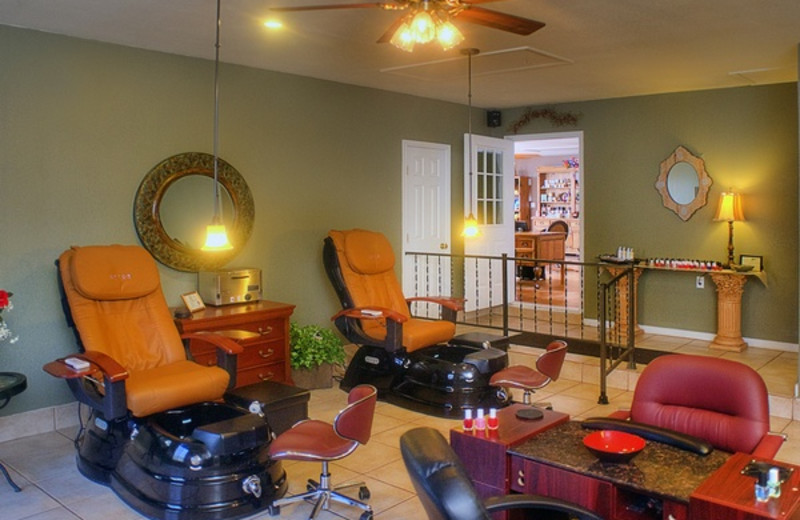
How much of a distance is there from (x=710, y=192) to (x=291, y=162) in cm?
417

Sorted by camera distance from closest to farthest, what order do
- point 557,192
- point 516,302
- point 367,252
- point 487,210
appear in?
point 367,252
point 487,210
point 516,302
point 557,192

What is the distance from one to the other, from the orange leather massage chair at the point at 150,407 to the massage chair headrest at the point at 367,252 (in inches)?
67.7

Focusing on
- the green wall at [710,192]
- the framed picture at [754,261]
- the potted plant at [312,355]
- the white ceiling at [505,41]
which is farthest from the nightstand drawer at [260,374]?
the framed picture at [754,261]

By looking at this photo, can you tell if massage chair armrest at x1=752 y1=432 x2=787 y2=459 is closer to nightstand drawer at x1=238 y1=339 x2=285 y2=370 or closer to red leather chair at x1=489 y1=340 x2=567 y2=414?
red leather chair at x1=489 y1=340 x2=567 y2=414

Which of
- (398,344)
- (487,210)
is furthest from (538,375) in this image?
(487,210)

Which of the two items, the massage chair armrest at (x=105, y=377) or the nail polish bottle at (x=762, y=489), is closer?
the nail polish bottle at (x=762, y=489)

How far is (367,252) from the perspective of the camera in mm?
5883

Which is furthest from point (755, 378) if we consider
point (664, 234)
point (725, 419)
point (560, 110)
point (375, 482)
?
point (560, 110)

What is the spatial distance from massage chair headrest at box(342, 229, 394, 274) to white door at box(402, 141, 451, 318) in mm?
1273

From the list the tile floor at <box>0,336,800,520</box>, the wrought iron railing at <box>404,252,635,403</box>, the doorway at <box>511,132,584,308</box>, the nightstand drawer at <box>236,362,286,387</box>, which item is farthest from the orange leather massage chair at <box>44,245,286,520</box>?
the doorway at <box>511,132,584,308</box>

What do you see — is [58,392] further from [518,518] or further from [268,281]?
[518,518]

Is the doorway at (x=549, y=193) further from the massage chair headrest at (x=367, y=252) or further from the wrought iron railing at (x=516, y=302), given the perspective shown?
the massage chair headrest at (x=367, y=252)

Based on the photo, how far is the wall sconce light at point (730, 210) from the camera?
661 cm

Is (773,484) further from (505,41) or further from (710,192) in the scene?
(710,192)
